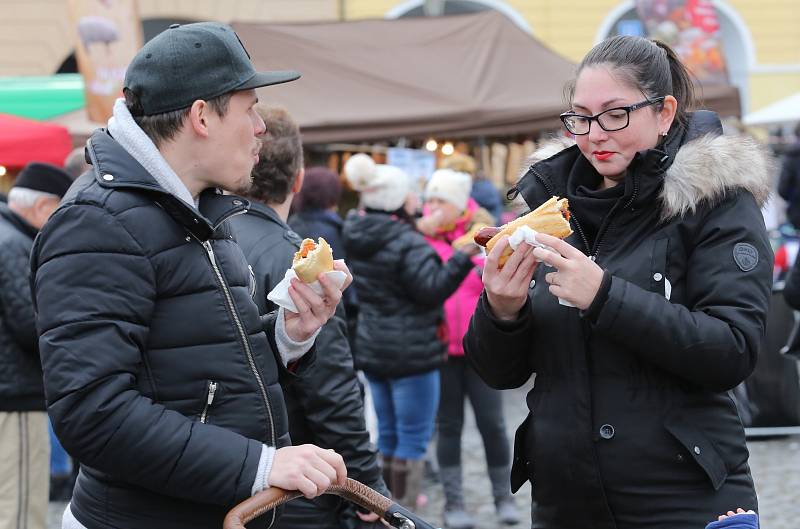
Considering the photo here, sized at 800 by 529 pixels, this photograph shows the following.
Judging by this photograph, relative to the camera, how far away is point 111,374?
202 cm

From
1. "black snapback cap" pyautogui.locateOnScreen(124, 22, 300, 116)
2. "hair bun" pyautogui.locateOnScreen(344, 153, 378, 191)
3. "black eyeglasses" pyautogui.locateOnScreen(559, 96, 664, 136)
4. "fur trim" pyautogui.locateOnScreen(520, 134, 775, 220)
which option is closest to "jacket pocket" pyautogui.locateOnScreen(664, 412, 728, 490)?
"fur trim" pyautogui.locateOnScreen(520, 134, 775, 220)

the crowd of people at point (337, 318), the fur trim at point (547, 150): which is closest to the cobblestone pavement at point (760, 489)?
the crowd of people at point (337, 318)

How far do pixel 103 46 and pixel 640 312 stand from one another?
614cm

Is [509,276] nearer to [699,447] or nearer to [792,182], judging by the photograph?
[699,447]

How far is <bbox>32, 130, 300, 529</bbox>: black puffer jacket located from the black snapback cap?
13 centimetres

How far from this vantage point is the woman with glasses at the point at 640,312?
95.2 inches

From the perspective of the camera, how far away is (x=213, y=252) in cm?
225

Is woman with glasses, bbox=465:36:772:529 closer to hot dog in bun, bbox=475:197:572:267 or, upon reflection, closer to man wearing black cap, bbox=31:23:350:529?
hot dog in bun, bbox=475:197:572:267

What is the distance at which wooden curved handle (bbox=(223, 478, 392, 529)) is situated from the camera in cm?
198

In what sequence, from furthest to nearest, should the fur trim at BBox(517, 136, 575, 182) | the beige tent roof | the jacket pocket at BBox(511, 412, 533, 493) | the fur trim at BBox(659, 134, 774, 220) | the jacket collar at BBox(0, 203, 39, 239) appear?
the beige tent roof < the jacket collar at BBox(0, 203, 39, 239) < the fur trim at BBox(517, 136, 575, 182) < the jacket pocket at BBox(511, 412, 533, 493) < the fur trim at BBox(659, 134, 774, 220)

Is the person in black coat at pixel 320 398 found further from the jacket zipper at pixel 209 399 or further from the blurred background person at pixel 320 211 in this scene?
the blurred background person at pixel 320 211

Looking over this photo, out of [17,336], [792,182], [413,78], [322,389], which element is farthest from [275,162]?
[792,182]

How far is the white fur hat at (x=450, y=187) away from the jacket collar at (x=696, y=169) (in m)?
3.71

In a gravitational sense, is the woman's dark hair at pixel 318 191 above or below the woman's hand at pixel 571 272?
below
